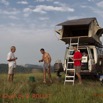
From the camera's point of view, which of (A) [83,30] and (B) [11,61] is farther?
(A) [83,30]

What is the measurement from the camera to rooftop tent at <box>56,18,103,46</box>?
15776mm

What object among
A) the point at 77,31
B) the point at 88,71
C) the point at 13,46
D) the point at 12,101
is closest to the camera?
the point at 12,101

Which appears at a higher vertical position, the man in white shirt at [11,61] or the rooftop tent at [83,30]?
the rooftop tent at [83,30]

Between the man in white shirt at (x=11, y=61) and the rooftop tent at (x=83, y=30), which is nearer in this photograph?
the man in white shirt at (x=11, y=61)

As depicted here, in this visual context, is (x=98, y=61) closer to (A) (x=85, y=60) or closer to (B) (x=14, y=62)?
(A) (x=85, y=60)

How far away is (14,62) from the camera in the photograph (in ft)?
45.9

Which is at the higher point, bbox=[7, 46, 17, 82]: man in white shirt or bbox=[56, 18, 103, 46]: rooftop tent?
bbox=[56, 18, 103, 46]: rooftop tent

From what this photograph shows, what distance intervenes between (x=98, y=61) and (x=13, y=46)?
15.2ft

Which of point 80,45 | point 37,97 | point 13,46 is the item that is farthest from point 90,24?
point 37,97

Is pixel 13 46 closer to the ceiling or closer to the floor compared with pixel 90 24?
closer to the floor

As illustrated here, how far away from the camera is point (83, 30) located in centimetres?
1723

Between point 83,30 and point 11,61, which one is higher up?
point 83,30

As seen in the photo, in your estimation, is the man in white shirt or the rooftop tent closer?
the man in white shirt

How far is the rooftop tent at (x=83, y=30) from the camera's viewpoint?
15776mm
